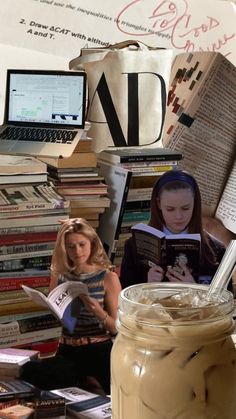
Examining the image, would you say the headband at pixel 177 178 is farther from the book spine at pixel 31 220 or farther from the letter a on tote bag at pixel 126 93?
the letter a on tote bag at pixel 126 93

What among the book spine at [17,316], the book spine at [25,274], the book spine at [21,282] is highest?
the book spine at [25,274]

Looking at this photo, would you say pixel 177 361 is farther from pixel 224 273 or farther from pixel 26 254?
pixel 26 254

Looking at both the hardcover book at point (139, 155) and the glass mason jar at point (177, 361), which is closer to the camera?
the glass mason jar at point (177, 361)

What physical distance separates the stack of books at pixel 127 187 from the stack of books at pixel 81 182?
18 mm

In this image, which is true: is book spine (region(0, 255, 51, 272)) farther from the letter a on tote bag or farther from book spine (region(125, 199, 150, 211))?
the letter a on tote bag

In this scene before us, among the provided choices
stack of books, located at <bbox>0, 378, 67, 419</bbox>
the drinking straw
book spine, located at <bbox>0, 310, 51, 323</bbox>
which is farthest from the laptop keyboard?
the drinking straw

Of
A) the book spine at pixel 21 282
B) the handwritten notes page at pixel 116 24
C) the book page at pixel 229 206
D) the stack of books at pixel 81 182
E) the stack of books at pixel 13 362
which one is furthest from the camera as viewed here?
the handwritten notes page at pixel 116 24

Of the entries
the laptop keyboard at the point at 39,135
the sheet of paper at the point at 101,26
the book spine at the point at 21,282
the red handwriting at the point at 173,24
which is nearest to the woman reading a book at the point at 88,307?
the book spine at the point at 21,282

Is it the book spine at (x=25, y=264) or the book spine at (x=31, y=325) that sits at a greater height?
the book spine at (x=25, y=264)

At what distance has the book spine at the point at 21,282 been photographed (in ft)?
3.43

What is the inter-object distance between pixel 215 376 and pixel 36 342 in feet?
1.70

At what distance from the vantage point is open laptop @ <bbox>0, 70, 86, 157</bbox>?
1.32 metres

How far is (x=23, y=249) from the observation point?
41.6 inches

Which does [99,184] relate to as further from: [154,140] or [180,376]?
[180,376]
